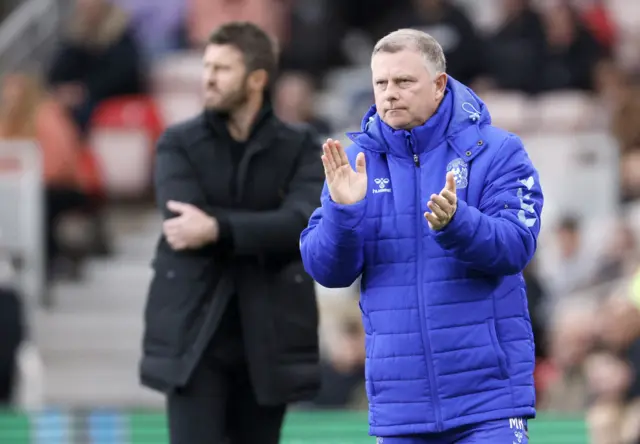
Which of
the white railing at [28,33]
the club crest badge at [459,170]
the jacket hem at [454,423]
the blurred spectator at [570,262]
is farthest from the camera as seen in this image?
the white railing at [28,33]

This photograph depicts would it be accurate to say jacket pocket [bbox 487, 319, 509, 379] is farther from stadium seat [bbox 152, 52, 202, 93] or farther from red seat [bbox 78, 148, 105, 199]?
stadium seat [bbox 152, 52, 202, 93]

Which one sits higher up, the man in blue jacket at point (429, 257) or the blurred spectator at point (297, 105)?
the blurred spectator at point (297, 105)

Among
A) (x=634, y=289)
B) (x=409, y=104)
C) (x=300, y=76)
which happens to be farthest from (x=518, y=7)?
(x=409, y=104)

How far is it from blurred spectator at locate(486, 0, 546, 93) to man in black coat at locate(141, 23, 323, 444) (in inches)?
309

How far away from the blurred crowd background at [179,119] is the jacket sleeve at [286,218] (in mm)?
4745

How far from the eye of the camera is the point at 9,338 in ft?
40.6

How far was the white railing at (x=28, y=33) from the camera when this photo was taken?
610 inches

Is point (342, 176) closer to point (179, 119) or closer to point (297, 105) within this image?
point (297, 105)

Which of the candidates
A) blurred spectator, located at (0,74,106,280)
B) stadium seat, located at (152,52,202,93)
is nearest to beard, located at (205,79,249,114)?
blurred spectator, located at (0,74,106,280)

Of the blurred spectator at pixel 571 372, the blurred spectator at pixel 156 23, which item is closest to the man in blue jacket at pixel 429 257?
the blurred spectator at pixel 571 372

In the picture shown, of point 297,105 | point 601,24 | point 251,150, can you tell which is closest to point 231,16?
point 297,105

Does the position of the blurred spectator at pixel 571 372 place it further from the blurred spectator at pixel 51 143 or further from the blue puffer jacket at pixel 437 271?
the blue puffer jacket at pixel 437 271

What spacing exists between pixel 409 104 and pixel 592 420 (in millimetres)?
5113

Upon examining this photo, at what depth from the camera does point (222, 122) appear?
681 centimetres
